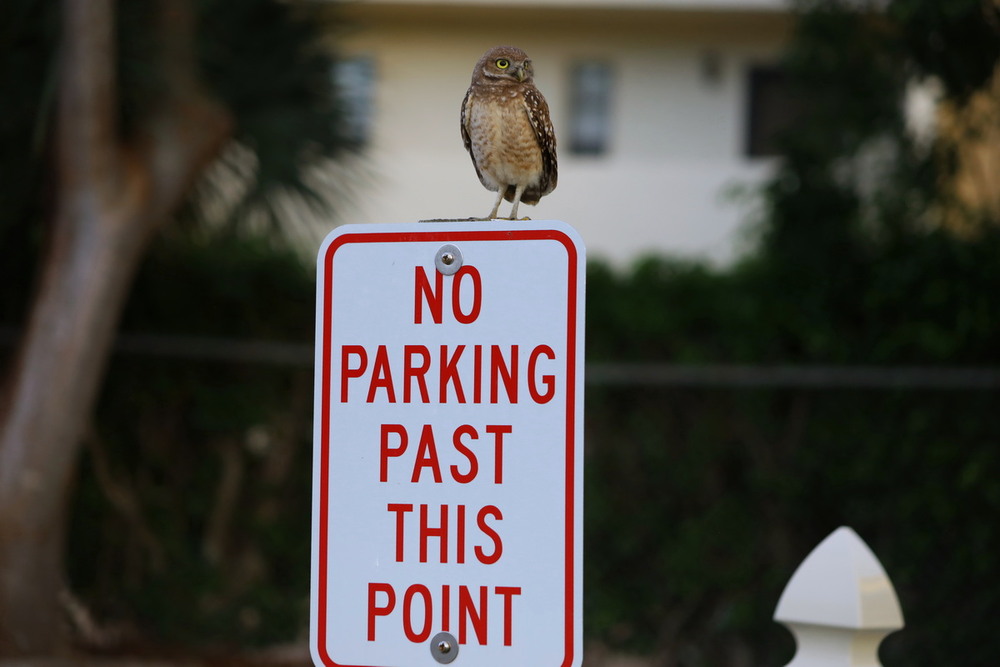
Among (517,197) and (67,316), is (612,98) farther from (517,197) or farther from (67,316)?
(517,197)

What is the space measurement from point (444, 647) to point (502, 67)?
1.05m

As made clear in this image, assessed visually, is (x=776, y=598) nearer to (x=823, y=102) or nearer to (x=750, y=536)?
(x=750, y=536)

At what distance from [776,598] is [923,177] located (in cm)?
238

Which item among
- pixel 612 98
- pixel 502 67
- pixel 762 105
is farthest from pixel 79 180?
pixel 762 105

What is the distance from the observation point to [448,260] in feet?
5.74

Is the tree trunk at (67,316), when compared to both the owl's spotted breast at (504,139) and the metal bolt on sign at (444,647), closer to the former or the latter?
the owl's spotted breast at (504,139)

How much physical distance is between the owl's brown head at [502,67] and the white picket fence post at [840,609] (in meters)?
0.98

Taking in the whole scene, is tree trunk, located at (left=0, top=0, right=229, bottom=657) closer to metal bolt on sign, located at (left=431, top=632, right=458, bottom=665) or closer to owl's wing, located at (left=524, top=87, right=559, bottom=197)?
owl's wing, located at (left=524, top=87, right=559, bottom=197)

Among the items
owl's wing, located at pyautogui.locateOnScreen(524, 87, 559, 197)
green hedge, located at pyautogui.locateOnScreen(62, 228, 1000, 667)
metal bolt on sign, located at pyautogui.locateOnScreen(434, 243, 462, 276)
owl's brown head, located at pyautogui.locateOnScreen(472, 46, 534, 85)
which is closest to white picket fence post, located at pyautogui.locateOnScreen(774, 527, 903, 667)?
metal bolt on sign, located at pyautogui.locateOnScreen(434, 243, 462, 276)

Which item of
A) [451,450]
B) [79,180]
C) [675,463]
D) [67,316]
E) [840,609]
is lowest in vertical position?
[675,463]

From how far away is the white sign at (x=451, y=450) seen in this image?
65.7 inches

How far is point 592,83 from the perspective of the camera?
13.1 metres

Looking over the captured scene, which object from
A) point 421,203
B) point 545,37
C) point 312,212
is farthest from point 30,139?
point 545,37

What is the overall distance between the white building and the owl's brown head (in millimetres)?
9896
